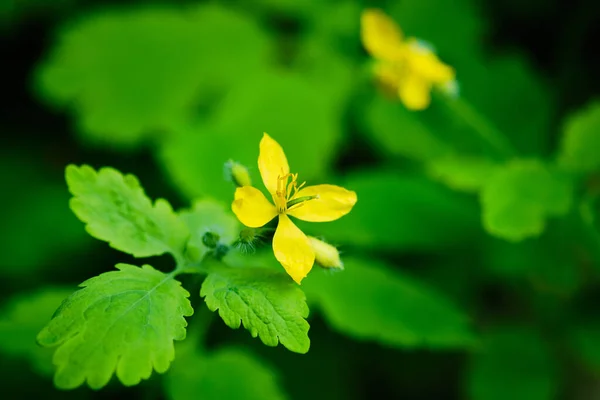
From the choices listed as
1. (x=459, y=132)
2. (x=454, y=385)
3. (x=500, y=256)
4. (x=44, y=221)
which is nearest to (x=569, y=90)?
(x=459, y=132)

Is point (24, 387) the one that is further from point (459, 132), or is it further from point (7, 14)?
point (459, 132)

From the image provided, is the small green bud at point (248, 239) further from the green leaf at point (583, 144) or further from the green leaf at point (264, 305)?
the green leaf at point (583, 144)

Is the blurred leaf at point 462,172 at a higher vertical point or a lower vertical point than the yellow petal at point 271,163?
Answer: higher

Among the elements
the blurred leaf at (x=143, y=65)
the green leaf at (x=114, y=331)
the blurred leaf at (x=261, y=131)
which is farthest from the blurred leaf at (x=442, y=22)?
the green leaf at (x=114, y=331)

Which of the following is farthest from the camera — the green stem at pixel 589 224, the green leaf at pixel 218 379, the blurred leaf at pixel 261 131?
the blurred leaf at pixel 261 131

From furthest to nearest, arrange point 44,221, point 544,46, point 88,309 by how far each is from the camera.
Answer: point 544,46 < point 44,221 < point 88,309

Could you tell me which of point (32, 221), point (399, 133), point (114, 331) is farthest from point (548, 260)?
point (32, 221)

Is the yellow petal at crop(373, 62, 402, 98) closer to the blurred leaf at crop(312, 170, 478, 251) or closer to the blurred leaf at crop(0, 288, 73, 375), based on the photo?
the blurred leaf at crop(312, 170, 478, 251)

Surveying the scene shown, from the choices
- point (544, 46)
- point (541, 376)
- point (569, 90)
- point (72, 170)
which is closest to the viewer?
point (72, 170)
